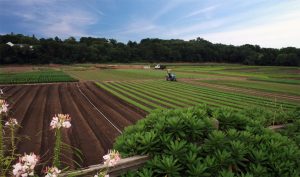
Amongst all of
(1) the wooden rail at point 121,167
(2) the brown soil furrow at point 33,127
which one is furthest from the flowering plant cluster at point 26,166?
(2) the brown soil furrow at point 33,127

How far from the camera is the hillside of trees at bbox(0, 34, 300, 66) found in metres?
104

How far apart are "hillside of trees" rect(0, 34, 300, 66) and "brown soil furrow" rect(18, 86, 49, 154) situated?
9843cm

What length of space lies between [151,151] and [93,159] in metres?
5.71

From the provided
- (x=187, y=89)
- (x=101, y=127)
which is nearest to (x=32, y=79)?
(x=187, y=89)

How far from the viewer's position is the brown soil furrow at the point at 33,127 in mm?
10186

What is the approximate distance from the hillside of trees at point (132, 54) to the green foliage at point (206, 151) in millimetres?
112506

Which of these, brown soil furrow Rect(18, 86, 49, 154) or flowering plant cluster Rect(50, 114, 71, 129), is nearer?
flowering plant cluster Rect(50, 114, 71, 129)

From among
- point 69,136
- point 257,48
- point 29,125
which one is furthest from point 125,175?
point 257,48

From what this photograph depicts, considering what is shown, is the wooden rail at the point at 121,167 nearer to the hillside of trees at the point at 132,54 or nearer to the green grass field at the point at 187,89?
the green grass field at the point at 187,89

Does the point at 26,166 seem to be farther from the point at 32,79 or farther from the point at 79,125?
the point at 32,79

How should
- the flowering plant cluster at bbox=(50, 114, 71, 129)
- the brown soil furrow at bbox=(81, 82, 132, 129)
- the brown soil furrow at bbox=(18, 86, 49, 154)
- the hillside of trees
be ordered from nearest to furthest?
the flowering plant cluster at bbox=(50, 114, 71, 129) → the brown soil furrow at bbox=(18, 86, 49, 154) → the brown soil furrow at bbox=(81, 82, 132, 129) → the hillside of trees

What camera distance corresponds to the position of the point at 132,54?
130625 mm

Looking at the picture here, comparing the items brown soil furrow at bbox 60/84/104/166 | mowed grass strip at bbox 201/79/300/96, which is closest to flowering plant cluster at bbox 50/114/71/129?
brown soil furrow at bbox 60/84/104/166

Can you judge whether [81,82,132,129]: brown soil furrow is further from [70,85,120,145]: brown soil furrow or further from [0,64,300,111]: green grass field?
[0,64,300,111]: green grass field
